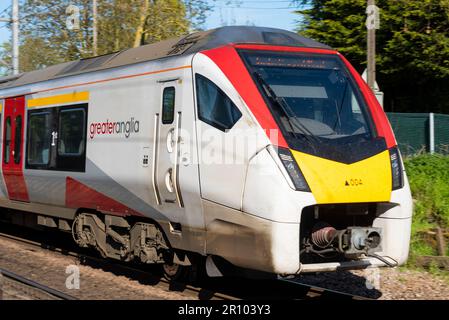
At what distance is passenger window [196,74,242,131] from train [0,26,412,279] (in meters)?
0.01

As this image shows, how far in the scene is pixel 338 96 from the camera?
703 centimetres

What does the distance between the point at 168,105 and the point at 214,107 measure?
803 mm

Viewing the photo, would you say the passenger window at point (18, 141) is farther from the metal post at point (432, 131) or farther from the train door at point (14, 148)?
the metal post at point (432, 131)

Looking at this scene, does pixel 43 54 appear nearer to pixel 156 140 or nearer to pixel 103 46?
pixel 103 46

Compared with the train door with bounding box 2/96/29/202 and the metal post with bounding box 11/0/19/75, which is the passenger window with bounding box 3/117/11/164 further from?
the metal post with bounding box 11/0/19/75

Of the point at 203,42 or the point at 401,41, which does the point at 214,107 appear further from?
the point at 401,41

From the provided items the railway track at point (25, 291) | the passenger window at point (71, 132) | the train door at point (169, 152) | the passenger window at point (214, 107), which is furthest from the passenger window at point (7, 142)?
the passenger window at point (214, 107)

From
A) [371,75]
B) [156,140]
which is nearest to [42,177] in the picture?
[156,140]

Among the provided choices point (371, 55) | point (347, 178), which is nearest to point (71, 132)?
point (347, 178)

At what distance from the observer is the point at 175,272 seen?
8.16 metres

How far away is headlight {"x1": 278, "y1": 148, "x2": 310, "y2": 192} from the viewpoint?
19.9ft

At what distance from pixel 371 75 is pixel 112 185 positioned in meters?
6.65

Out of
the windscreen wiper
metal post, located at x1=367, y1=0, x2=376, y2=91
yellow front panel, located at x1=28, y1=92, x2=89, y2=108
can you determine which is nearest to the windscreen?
the windscreen wiper

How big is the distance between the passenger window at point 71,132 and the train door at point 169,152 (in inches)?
76.1
